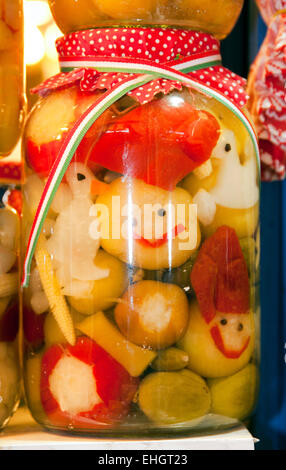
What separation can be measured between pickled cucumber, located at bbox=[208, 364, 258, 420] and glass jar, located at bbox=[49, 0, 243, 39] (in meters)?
0.38

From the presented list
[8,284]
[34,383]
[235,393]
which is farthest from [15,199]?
[235,393]

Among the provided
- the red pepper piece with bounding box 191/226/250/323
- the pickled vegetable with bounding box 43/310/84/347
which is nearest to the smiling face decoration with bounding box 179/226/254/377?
the red pepper piece with bounding box 191/226/250/323

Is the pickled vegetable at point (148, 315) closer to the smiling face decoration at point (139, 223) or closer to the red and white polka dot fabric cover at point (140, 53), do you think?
the smiling face decoration at point (139, 223)

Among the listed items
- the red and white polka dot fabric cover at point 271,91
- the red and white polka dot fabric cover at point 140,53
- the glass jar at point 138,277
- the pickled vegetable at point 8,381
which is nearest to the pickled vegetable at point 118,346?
the glass jar at point 138,277

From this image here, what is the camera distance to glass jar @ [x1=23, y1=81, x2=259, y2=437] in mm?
750

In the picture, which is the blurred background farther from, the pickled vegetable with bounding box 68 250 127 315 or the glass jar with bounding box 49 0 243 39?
the pickled vegetable with bounding box 68 250 127 315

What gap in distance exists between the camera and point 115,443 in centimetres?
74

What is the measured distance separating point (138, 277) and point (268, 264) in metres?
0.34

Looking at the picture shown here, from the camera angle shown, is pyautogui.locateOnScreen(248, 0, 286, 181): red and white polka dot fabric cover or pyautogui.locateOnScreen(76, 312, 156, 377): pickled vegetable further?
pyautogui.locateOnScreen(248, 0, 286, 181): red and white polka dot fabric cover

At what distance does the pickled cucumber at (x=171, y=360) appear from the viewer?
2.47ft

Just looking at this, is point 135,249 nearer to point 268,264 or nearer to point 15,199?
point 15,199
